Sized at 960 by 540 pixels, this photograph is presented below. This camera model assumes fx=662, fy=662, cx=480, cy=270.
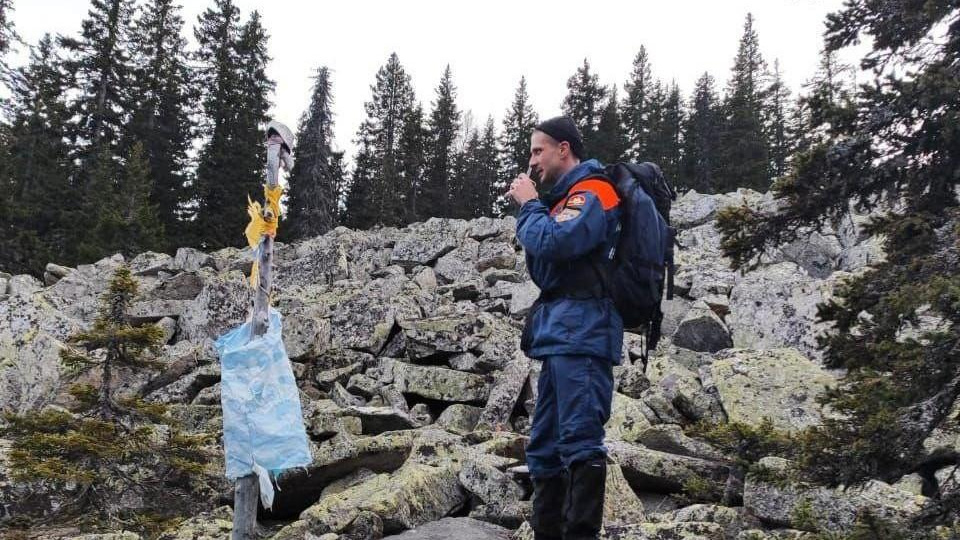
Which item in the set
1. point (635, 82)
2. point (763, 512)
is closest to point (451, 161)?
point (635, 82)

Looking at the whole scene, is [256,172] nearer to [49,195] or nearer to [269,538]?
[49,195]


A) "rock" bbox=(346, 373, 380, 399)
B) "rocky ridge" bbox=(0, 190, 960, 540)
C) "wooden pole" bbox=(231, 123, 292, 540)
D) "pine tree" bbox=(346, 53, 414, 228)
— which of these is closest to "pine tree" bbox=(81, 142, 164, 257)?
"rocky ridge" bbox=(0, 190, 960, 540)

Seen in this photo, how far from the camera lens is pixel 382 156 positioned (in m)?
55.6

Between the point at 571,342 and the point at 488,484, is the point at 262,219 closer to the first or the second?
the point at 571,342

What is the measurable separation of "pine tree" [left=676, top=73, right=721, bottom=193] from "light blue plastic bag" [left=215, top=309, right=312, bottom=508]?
47.4 metres

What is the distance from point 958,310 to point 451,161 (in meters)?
56.7

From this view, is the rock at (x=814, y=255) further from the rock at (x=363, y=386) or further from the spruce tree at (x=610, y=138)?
the spruce tree at (x=610, y=138)

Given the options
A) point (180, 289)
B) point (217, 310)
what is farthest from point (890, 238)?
point (180, 289)

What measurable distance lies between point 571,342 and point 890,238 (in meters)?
3.96

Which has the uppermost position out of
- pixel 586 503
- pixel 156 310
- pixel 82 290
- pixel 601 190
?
pixel 82 290

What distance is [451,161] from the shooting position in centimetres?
5959

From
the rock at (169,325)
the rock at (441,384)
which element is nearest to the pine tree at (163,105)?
the rock at (169,325)

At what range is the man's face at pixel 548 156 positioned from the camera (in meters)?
4.12

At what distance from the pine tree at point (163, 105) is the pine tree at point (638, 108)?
32.6 metres
